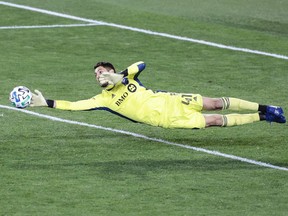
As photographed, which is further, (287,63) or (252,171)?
(287,63)

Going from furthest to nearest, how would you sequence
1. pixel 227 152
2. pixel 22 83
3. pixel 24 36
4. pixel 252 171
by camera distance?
pixel 24 36 < pixel 22 83 < pixel 227 152 < pixel 252 171

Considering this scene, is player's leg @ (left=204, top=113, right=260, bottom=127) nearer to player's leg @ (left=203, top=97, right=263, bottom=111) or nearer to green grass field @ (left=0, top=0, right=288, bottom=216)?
player's leg @ (left=203, top=97, right=263, bottom=111)

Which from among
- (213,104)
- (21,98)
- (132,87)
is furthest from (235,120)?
(21,98)

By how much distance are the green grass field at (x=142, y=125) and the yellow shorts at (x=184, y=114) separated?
17.4 inches

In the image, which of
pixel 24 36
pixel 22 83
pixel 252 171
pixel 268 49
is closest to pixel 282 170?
pixel 252 171

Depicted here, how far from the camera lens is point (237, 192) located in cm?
1526

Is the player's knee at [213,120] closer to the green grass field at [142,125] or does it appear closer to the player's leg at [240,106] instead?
the player's leg at [240,106]

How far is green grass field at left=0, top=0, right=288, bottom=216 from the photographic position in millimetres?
15008

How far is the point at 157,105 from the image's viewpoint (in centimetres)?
A: 1731

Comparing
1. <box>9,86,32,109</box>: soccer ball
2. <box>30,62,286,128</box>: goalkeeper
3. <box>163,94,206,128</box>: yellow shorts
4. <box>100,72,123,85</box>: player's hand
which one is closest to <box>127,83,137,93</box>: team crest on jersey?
<box>30,62,286,128</box>: goalkeeper

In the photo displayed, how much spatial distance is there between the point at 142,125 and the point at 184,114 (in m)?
2.05

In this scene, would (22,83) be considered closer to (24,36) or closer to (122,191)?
(24,36)

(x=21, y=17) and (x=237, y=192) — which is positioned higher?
(x=21, y=17)

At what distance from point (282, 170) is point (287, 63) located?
23.3 feet
